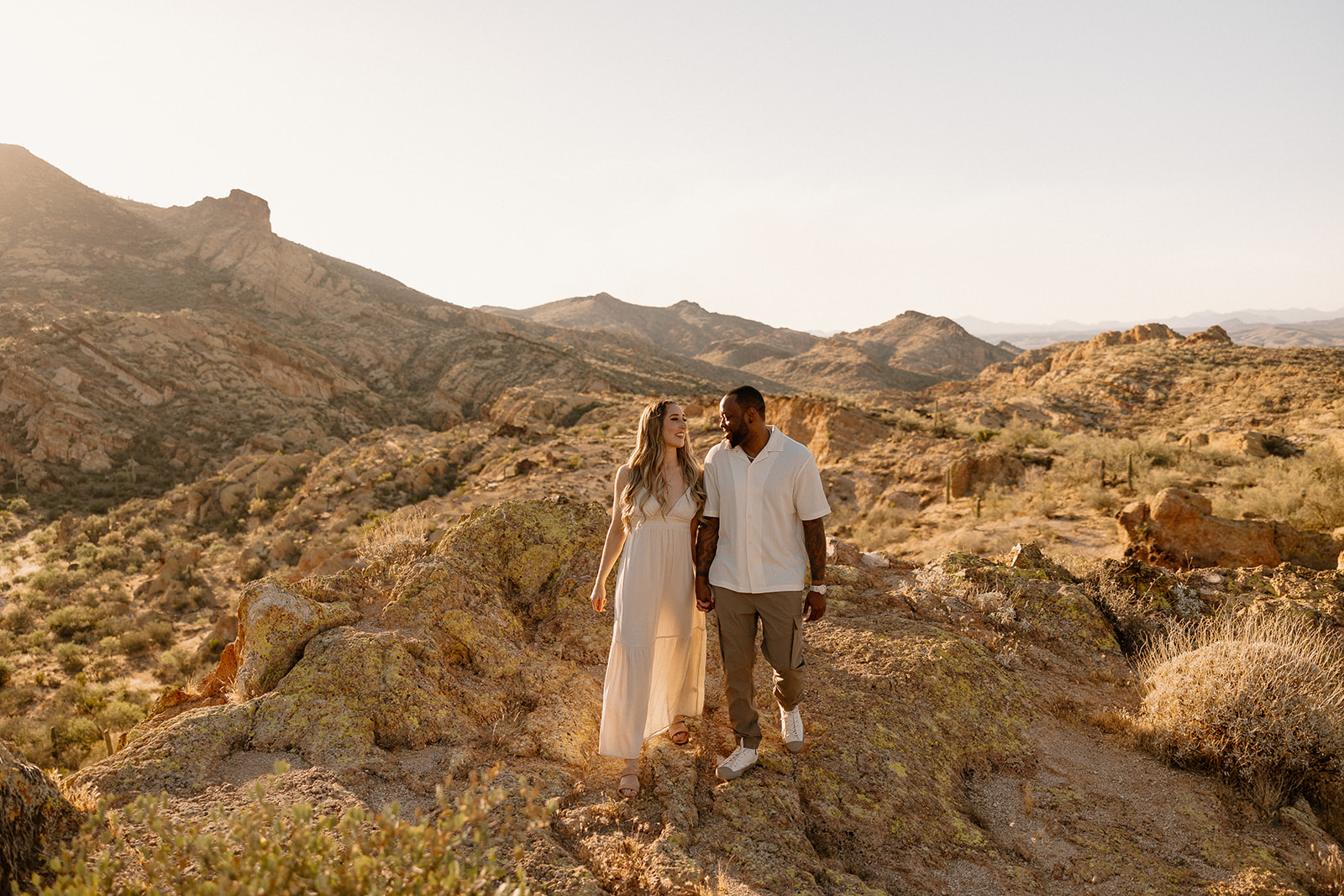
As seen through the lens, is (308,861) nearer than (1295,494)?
Yes

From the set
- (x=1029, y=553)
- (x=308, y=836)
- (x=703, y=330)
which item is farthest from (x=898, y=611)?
(x=703, y=330)

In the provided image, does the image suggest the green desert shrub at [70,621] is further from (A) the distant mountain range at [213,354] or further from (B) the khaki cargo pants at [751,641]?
(B) the khaki cargo pants at [751,641]

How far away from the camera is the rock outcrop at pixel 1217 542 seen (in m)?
6.68

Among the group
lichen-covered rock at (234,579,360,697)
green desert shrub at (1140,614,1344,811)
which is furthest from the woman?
green desert shrub at (1140,614,1344,811)

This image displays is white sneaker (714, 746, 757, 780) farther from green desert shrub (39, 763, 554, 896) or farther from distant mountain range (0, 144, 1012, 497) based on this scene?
distant mountain range (0, 144, 1012, 497)

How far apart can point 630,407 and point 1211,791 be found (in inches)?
921

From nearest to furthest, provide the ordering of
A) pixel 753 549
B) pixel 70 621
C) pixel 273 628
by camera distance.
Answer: pixel 753 549 < pixel 273 628 < pixel 70 621

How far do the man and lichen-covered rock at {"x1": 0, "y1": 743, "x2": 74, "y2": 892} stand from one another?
→ 2.56 metres

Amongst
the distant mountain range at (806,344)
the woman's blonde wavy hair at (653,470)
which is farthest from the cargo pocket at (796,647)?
the distant mountain range at (806,344)

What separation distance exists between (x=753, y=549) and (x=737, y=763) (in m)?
1.07

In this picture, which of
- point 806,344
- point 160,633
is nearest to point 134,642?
point 160,633

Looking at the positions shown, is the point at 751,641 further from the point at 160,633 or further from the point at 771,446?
the point at 160,633

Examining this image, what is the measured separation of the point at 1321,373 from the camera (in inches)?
835

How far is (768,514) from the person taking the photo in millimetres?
3119
